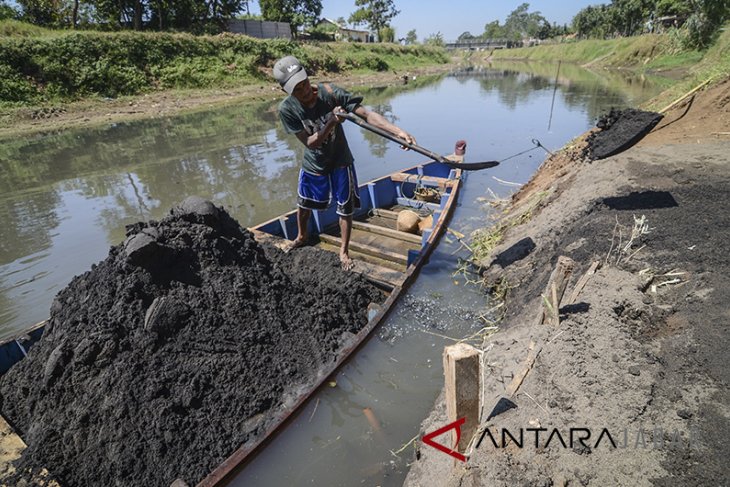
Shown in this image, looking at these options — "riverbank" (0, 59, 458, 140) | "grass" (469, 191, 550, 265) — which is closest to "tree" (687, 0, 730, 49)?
"grass" (469, 191, 550, 265)

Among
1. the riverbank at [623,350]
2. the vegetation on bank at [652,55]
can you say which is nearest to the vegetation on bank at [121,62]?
the riverbank at [623,350]

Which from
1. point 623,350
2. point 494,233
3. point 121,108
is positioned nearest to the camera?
point 623,350

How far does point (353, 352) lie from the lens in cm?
329

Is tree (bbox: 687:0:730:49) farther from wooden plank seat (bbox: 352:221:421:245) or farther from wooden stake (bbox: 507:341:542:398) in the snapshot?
wooden stake (bbox: 507:341:542:398)

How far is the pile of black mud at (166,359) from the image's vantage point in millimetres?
2420

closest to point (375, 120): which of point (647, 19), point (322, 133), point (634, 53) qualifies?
point (322, 133)

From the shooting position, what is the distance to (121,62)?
2031 cm

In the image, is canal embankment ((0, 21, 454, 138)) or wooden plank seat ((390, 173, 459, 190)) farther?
canal embankment ((0, 21, 454, 138))

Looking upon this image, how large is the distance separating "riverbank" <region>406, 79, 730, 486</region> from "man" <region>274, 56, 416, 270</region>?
220cm

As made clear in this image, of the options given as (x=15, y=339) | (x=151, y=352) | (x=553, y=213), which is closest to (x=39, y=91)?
(x=15, y=339)

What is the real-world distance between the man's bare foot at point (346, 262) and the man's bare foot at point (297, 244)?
708 mm

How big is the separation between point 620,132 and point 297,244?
5127 millimetres

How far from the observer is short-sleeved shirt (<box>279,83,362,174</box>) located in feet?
12.9

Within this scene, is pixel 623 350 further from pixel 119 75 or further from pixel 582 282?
pixel 119 75
